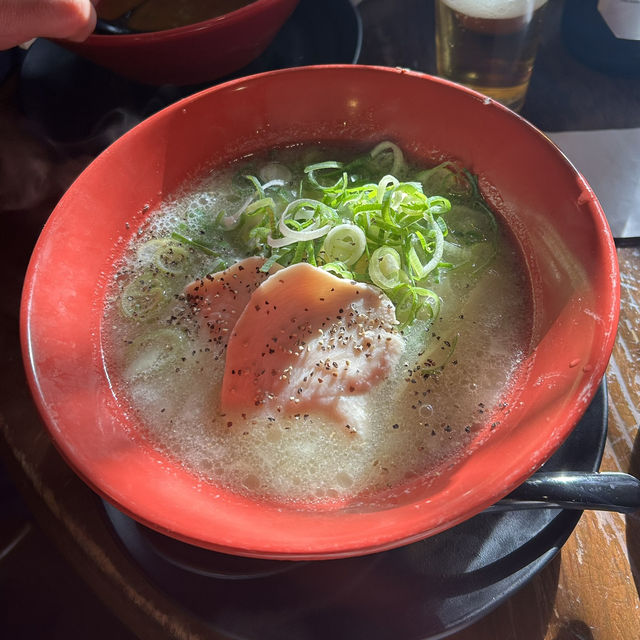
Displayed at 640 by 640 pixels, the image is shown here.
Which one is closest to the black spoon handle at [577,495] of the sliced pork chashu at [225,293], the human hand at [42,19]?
the sliced pork chashu at [225,293]

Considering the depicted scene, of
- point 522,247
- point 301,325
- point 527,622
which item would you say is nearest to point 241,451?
point 301,325

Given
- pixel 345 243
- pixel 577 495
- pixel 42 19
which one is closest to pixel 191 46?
pixel 42 19

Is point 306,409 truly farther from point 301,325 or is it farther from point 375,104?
point 375,104

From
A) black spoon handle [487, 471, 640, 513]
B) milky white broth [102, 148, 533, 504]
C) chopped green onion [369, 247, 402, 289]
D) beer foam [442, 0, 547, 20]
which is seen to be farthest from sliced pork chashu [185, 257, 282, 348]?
beer foam [442, 0, 547, 20]

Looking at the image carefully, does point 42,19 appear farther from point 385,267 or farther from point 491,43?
point 491,43

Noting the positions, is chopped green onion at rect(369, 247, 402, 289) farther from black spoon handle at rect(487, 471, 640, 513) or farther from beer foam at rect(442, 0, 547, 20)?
beer foam at rect(442, 0, 547, 20)
